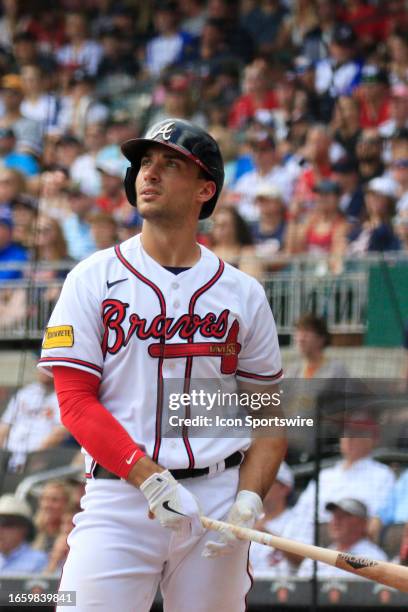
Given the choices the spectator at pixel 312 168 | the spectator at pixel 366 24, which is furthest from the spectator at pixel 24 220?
the spectator at pixel 366 24

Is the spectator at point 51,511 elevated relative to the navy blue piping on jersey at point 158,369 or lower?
lower

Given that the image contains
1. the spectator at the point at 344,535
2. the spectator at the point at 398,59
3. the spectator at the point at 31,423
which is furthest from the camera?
the spectator at the point at 398,59

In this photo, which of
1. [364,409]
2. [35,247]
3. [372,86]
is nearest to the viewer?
[364,409]

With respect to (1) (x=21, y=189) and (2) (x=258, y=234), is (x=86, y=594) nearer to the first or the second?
(2) (x=258, y=234)

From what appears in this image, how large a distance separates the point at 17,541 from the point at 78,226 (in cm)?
293

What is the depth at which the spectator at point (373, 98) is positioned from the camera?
7.27 meters

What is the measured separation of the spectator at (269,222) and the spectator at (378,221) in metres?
0.50

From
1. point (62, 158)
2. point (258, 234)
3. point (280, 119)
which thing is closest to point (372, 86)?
point (280, 119)

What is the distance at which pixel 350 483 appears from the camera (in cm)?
465

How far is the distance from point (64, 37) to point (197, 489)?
7.18 metres

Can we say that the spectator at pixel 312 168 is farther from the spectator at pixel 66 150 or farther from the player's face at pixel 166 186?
the player's face at pixel 166 186

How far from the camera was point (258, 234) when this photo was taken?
6.62 metres

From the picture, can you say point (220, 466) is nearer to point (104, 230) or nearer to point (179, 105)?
point (104, 230)

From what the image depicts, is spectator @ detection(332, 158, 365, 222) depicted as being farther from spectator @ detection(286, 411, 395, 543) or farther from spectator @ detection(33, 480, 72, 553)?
spectator @ detection(33, 480, 72, 553)
